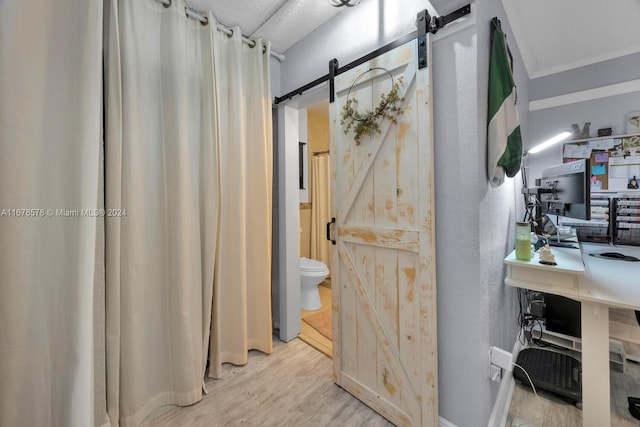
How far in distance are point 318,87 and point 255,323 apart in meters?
1.92

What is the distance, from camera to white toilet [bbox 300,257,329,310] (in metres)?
2.75

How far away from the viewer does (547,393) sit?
1.66 meters

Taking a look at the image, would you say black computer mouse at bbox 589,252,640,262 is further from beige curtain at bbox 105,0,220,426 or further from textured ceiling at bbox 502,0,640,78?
beige curtain at bbox 105,0,220,426

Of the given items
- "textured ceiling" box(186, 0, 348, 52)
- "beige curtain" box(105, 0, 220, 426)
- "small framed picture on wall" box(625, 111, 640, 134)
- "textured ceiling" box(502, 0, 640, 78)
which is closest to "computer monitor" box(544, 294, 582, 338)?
"small framed picture on wall" box(625, 111, 640, 134)

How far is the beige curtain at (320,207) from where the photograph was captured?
3.73 metres

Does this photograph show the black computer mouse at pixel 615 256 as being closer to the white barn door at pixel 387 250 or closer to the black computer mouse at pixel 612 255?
the black computer mouse at pixel 612 255

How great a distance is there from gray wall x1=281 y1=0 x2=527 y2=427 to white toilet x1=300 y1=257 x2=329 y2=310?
5.18 feet

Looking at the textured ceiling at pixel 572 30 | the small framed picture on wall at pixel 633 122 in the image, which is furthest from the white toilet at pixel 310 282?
the small framed picture on wall at pixel 633 122

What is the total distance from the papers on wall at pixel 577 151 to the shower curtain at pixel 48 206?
12.2 feet

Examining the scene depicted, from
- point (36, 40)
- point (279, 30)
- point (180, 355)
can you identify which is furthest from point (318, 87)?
point (180, 355)

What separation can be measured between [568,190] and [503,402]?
1390 mm

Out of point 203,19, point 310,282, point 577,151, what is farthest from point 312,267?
point 577,151

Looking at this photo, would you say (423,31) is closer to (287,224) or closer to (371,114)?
(371,114)

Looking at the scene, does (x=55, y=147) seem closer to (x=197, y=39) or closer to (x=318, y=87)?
(x=197, y=39)
